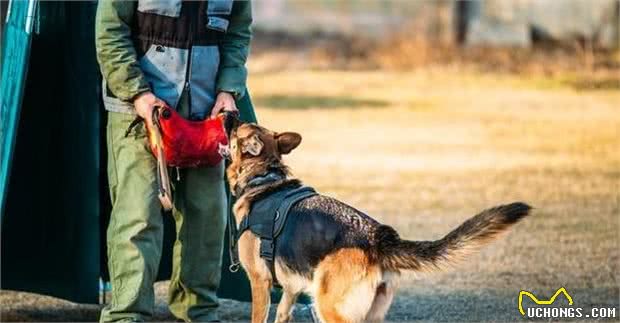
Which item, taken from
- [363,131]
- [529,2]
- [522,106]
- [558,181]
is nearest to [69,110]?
[558,181]

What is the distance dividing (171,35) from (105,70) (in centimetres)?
39

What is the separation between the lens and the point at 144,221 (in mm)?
7930

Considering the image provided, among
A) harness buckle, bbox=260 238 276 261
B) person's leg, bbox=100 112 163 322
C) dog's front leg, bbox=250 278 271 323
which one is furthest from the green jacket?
dog's front leg, bbox=250 278 271 323

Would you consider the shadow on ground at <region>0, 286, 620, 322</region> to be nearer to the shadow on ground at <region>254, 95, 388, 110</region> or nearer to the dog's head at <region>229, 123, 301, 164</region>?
the dog's head at <region>229, 123, 301, 164</region>

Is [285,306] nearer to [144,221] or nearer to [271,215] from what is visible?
[271,215]

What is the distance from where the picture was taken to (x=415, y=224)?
12336mm

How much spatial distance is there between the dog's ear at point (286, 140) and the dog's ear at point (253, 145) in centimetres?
11

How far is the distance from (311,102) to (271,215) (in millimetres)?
14396

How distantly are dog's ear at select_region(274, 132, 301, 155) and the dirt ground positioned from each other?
0.91 meters

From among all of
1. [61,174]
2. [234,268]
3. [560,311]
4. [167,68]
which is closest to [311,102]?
[560,311]

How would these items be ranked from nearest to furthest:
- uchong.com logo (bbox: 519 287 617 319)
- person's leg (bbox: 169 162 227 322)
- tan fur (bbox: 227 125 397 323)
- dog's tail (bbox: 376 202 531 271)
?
dog's tail (bbox: 376 202 531 271) → tan fur (bbox: 227 125 397 323) → person's leg (bbox: 169 162 227 322) → uchong.com logo (bbox: 519 287 617 319)

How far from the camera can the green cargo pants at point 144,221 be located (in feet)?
26.1

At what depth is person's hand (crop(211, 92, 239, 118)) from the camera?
26.2ft

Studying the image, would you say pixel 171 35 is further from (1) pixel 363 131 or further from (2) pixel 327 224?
(1) pixel 363 131
